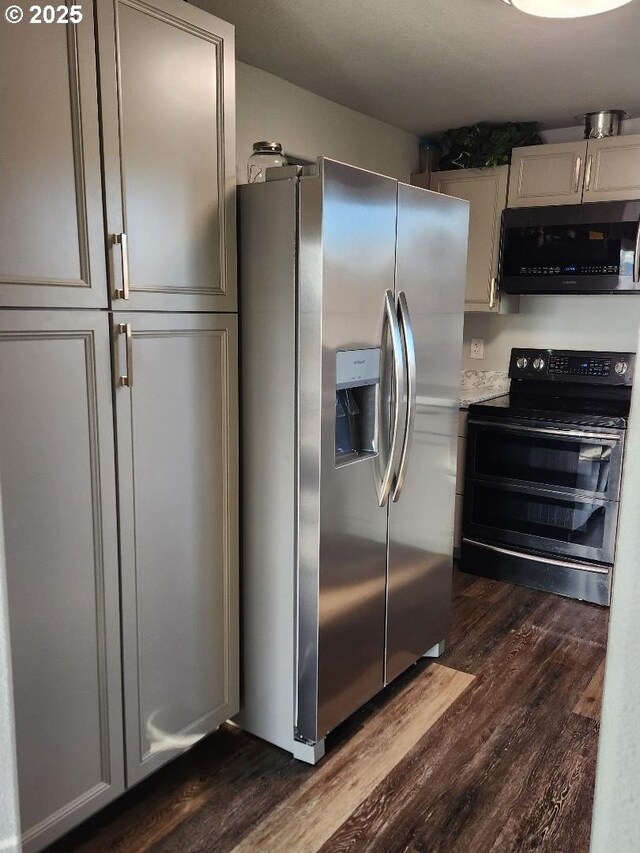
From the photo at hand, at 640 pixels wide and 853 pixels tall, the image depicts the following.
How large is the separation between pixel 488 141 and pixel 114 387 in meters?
2.81

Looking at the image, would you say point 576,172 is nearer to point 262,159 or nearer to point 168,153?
point 262,159

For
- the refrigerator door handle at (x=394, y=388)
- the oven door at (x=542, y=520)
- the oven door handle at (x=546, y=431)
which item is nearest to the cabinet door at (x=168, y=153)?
the refrigerator door handle at (x=394, y=388)

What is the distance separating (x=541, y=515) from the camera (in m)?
3.35

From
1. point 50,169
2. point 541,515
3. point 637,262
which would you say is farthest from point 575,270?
point 50,169

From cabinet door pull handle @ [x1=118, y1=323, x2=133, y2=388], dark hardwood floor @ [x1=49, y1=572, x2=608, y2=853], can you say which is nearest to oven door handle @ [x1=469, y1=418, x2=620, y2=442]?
dark hardwood floor @ [x1=49, y1=572, x2=608, y2=853]

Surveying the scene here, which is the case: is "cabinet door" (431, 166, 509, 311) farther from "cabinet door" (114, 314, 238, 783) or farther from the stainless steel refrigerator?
"cabinet door" (114, 314, 238, 783)

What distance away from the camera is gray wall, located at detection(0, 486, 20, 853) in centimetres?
75

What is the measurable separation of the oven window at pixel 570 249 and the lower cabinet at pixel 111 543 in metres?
2.17

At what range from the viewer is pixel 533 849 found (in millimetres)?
1771

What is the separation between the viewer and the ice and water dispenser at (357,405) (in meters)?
1.99

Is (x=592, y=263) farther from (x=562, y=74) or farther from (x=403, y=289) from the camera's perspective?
(x=403, y=289)

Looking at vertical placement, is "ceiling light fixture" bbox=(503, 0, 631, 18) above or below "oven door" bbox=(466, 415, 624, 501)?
above

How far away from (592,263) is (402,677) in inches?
87.1

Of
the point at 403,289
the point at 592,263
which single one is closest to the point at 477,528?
the point at 592,263
